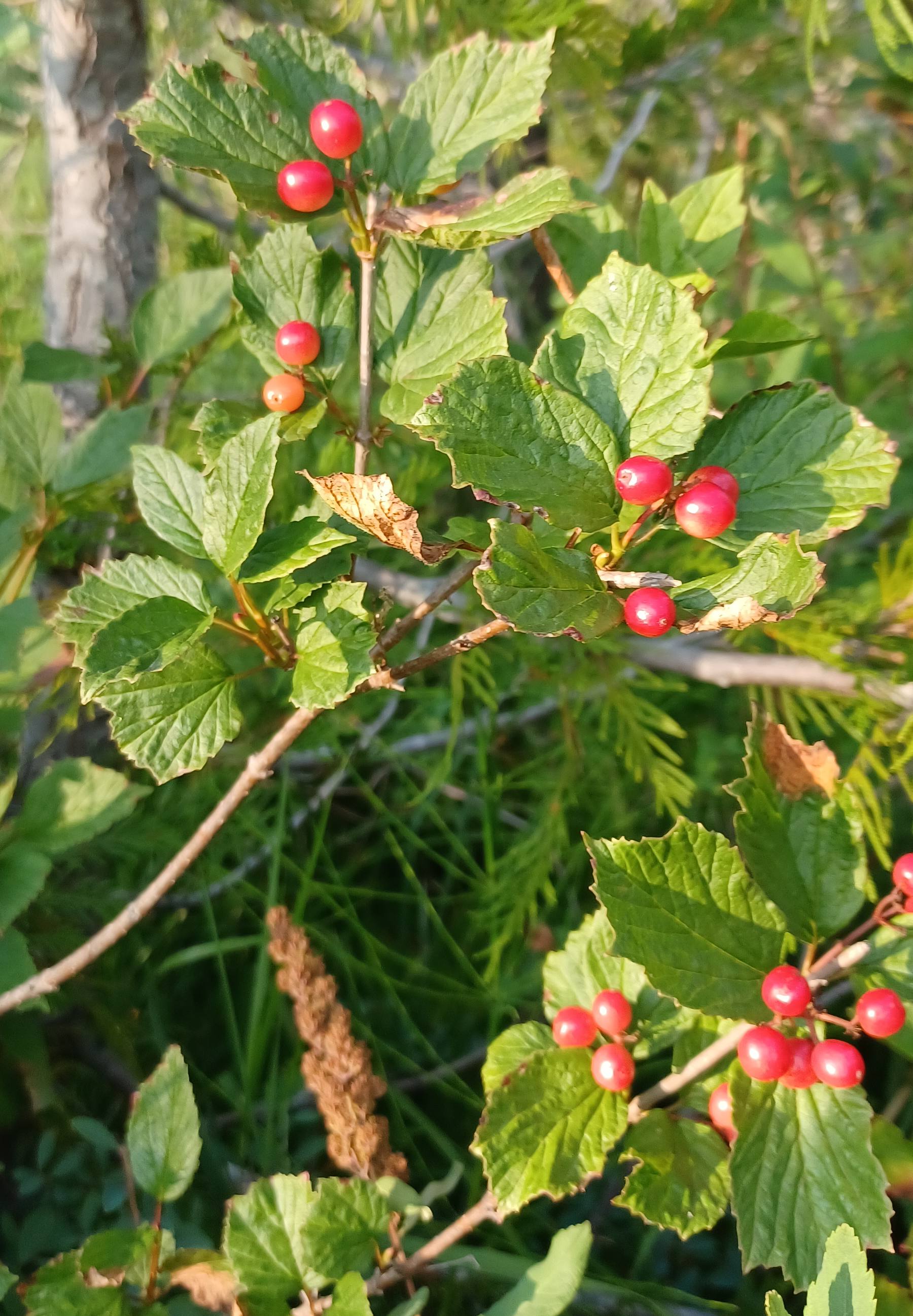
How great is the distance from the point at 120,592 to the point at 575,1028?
502 mm

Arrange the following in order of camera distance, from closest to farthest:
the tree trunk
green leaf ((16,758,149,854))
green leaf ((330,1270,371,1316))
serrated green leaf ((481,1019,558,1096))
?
green leaf ((330,1270,371,1316))
serrated green leaf ((481,1019,558,1096))
green leaf ((16,758,149,854))
the tree trunk

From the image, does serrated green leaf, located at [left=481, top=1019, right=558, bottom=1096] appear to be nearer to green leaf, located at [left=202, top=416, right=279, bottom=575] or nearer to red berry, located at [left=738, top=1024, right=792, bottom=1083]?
red berry, located at [left=738, top=1024, right=792, bottom=1083]

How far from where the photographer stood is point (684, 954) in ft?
2.12

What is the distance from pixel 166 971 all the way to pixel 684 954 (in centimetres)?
94

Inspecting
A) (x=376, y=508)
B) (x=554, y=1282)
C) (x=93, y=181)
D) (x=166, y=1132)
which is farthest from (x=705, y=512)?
(x=93, y=181)

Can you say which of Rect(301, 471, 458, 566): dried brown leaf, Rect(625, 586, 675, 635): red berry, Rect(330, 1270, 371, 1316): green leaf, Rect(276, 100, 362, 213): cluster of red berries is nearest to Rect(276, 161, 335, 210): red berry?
Rect(276, 100, 362, 213): cluster of red berries

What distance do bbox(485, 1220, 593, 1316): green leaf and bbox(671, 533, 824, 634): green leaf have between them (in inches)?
19.9

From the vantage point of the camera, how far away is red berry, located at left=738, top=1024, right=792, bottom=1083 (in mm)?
627

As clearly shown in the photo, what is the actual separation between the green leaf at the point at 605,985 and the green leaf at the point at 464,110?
1.92ft

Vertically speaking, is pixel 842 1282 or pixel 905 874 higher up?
pixel 905 874

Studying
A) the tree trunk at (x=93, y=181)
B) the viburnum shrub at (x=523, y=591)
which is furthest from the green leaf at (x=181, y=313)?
the viburnum shrub at (x=523, y=591)

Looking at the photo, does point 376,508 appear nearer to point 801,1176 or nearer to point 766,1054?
point 766,1054

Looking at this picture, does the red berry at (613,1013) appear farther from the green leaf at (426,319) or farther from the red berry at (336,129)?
the red berry at (336,129)

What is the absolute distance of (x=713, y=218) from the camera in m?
0.83
